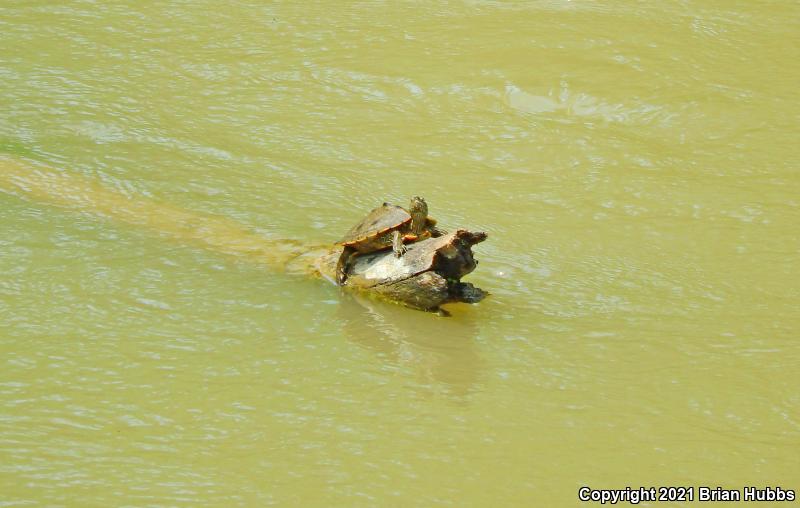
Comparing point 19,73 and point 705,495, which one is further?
point 19,73

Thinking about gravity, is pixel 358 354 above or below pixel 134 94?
below

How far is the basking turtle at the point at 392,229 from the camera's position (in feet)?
14.5

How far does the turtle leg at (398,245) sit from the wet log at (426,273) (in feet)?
0.08

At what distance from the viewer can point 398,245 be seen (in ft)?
14.5

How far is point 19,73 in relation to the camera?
23.0 ft

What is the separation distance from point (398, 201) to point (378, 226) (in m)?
1.10

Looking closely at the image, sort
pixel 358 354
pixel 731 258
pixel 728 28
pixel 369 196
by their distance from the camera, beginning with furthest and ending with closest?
pixel 728 28 → pixel 369 196 → pixel 731 258 → pixel 358 354

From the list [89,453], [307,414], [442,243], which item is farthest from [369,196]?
[89,453]

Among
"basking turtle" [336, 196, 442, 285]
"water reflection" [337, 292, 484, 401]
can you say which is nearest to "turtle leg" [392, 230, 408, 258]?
"basking turtle" [336, 196, 442, 285]

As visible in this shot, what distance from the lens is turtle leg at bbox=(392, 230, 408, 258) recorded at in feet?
14.5

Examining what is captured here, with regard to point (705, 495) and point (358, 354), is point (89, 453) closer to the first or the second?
point (358, 354)

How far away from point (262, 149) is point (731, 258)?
2653 mm

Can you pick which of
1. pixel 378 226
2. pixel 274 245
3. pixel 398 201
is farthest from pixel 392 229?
pixel 398 201

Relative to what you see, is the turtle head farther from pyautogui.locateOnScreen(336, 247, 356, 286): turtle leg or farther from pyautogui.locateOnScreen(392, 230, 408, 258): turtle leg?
pyautogui.locateOnScreen(336, 247, 356, 286): turtle leg
